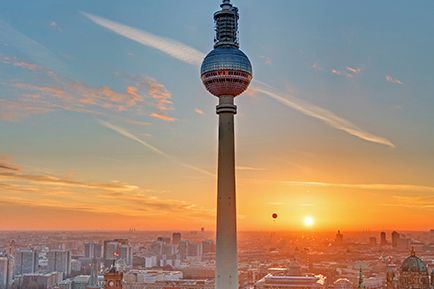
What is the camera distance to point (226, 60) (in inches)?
2596

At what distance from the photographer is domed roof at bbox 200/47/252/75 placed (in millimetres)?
66000

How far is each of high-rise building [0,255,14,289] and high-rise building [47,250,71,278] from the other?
50.0ft

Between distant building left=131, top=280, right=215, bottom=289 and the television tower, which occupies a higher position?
the television tower

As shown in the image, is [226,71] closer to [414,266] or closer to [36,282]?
[414,266]

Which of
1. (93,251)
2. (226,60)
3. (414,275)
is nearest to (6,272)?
(93,251)

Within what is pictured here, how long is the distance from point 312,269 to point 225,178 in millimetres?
135231

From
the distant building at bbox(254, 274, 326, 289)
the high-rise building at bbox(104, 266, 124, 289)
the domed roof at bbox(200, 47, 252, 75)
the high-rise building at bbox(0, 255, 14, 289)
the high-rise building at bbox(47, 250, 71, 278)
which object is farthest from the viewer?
the high-rise building at bbox(47, 250, 71, 278)

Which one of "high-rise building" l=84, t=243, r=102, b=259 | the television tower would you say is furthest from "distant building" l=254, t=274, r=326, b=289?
"high-rise building" l=84, t=243, r=102, b=259

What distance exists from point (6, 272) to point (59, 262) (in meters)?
24.0

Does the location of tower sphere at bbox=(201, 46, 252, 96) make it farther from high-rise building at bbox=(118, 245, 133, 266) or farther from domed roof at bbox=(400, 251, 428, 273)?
high-rise building at bbox=(118, 245, 133, 266)

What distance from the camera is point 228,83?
2611 inches

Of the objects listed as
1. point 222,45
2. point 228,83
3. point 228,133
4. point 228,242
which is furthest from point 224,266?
point 222,45

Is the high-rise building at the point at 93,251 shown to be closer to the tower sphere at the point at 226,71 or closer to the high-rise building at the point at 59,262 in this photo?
the high-rise building at the point at 59,262

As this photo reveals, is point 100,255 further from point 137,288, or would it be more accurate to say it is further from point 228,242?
point 228,242
